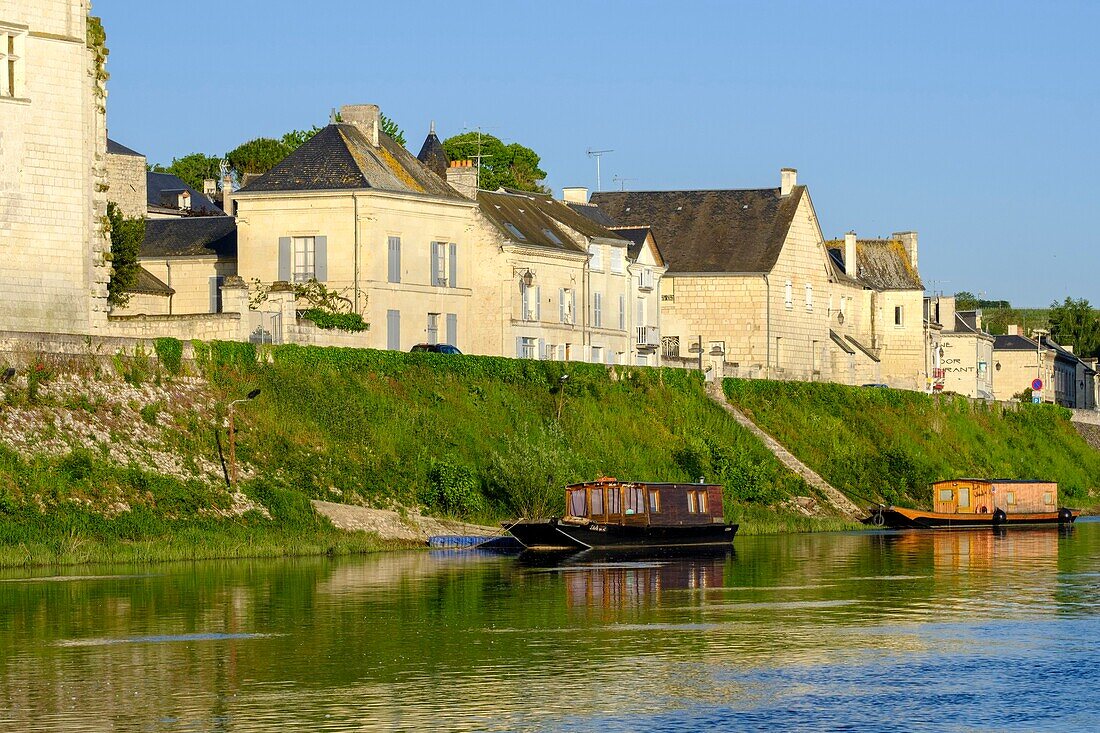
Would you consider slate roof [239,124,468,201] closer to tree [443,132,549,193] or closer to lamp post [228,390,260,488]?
lamp post [228,390,260,488]

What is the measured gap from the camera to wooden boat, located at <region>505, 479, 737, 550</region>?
58719 mm

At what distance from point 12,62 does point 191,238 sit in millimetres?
24365

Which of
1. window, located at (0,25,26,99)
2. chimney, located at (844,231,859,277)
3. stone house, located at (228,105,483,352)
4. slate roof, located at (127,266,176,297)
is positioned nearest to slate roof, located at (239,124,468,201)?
stone house, located at (228,105,483,352)

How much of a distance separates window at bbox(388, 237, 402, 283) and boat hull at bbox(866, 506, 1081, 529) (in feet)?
70.3

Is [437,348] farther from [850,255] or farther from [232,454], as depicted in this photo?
[850,255]

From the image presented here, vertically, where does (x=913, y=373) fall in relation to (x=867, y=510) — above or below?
above

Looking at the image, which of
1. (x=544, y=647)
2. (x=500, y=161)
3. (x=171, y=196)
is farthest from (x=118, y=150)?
(x=544, y=647)

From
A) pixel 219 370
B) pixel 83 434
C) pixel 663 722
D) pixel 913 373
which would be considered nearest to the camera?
pixel 663 722

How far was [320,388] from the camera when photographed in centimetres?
6219

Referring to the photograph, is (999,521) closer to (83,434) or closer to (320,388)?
(320,388)

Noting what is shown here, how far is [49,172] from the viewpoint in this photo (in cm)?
5941

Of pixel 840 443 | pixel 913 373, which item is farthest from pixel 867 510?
pixel 913 373

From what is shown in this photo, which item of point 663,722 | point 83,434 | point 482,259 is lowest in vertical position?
point 663,722

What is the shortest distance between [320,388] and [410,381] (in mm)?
4676
